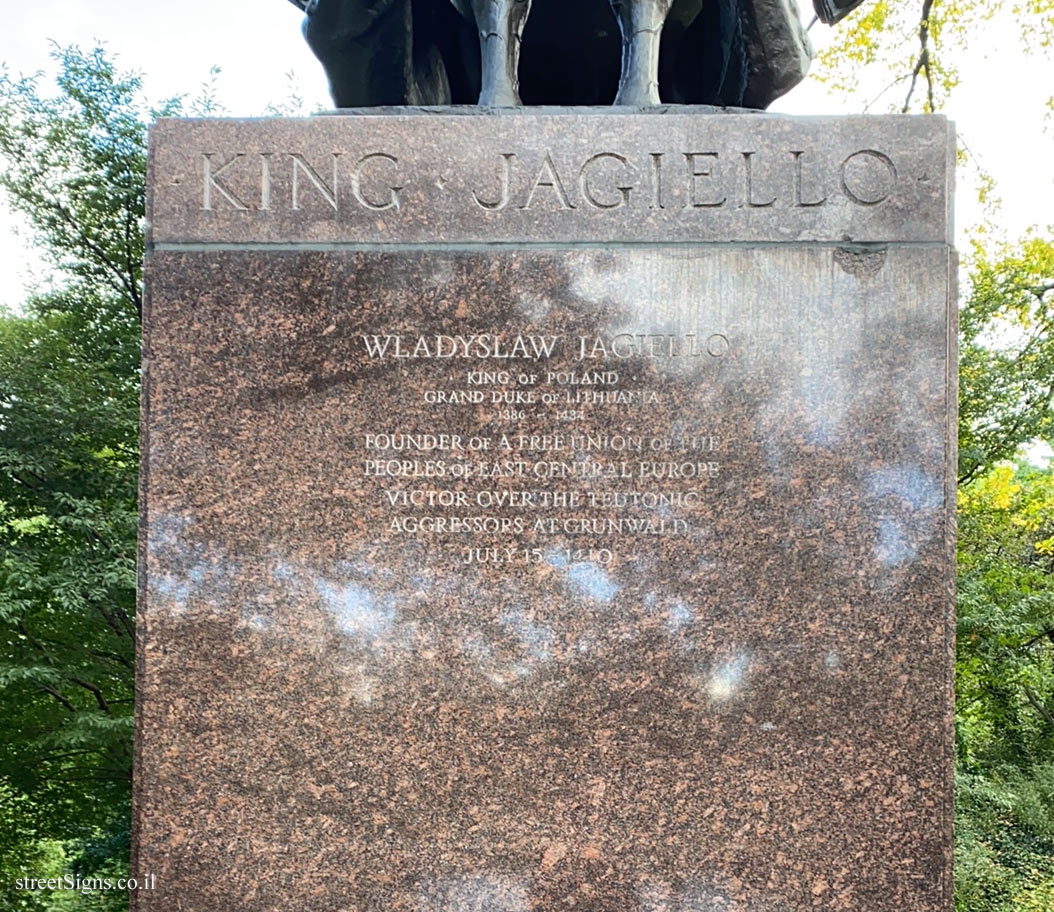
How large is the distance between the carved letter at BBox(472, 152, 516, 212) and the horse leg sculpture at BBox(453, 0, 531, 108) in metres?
0.39

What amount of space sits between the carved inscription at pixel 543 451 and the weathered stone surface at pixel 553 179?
316 millimetres

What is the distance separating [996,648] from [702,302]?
387 inches

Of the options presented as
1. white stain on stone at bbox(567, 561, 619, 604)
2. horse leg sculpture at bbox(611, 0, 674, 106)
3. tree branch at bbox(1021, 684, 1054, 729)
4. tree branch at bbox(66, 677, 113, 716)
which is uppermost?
horse leg sculpture at bbox(611, 0, 674, 106)

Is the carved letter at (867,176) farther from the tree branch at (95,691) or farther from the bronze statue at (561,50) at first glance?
the tree branch at (95,691)

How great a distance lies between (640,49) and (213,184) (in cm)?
136

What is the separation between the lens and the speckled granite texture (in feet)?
10.2

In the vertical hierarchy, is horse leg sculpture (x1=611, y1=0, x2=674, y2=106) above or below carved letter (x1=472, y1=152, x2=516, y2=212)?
above

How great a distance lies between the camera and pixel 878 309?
3.22m

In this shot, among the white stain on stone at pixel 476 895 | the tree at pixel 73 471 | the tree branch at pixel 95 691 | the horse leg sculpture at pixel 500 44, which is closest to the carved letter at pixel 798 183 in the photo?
the horse leg sculpture at pixel 500 44

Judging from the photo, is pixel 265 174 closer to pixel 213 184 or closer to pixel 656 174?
pixel 213 184

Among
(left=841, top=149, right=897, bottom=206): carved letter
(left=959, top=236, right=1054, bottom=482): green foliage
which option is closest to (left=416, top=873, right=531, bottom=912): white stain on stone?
(left=841, top=149, right=897, bottom=206): carved letter

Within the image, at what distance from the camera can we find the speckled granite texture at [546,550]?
3.10m

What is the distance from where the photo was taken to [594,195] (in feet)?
10.7

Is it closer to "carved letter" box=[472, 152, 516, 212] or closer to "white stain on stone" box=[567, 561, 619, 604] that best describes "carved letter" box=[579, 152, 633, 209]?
"carved letter" box=[472, 152, 516, 212]
